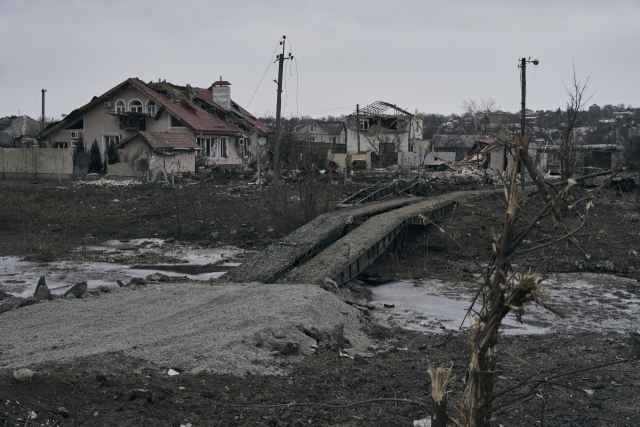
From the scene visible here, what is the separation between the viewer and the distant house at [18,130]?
43094 mm

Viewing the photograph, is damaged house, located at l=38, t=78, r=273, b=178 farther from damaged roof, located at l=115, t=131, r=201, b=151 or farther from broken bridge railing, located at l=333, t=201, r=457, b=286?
broken bridge railing, located at l=333, t=201, r=457, b=286

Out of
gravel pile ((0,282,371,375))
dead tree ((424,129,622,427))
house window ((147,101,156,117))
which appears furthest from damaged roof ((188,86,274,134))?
dead tree ((424,129,622,427))

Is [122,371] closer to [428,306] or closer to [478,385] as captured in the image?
[478,385]

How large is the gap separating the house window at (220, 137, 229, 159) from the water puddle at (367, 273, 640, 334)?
26.7 meters

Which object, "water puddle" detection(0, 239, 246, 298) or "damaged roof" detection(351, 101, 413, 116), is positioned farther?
"damaged roof" detection(351, 101, 413, 116)

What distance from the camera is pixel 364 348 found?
654 centimetres

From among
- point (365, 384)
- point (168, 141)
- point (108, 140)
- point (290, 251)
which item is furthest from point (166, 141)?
point (365, 384)

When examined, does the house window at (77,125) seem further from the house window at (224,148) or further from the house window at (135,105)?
the house window at (224,148)

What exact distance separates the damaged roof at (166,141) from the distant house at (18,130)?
1737 centimetres

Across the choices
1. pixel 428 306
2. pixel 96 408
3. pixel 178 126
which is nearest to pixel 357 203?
pixel 428 306

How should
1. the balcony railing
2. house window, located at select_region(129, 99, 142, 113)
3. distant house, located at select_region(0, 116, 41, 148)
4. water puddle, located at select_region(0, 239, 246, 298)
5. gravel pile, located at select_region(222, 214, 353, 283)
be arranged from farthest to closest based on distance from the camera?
distant house, located at select_region(0, 116, 41, 148) < house window, located at select_region(129, 99, 142, 113) < the balcony railing < water puddle, located at select_region(0, 239, 246, 298) < gravel pile, located at select_region(222, 214, 353, 283)

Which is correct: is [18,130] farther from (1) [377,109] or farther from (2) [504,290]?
(2) [504,290]

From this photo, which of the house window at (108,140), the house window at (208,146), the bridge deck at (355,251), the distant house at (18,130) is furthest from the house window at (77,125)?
the bridge deck at (355,251)

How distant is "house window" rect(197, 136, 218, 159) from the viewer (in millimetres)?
34150
